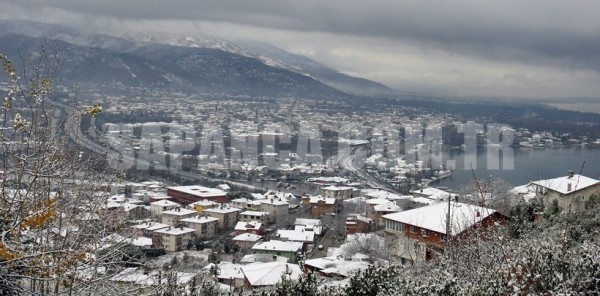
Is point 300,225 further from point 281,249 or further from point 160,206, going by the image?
point 160,206

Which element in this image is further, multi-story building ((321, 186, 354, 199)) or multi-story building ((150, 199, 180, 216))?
multi-story building ((321, 186, 354, 199))

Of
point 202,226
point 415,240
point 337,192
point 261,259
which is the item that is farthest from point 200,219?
point 415,240

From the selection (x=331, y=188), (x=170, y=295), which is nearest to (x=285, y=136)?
(x=331, y=188)

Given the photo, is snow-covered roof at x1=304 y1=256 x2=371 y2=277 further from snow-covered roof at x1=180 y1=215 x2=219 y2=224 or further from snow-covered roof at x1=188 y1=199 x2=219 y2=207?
snow-covered roof at x1=188 y1=199 x2=219 y2=207

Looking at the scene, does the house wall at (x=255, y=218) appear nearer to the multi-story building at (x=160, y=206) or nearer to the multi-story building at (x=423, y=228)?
the multi-story building at (x=160, y=206)

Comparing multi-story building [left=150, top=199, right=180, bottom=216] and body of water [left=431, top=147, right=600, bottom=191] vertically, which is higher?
body of water [left=431, top=147, right=600, bottom=191]

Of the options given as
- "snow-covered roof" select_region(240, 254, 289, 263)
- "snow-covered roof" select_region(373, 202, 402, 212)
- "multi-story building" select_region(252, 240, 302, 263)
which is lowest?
"multi-story building" select_region(252, 240, 302, 263)

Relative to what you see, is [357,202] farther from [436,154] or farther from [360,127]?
[360,127]

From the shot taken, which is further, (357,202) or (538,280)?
(357,202)

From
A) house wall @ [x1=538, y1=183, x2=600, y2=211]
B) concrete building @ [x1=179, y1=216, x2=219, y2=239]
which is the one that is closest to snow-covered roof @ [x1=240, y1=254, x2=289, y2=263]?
concrete building @ [x1=179, y1=216, x2=219, y2=239]
